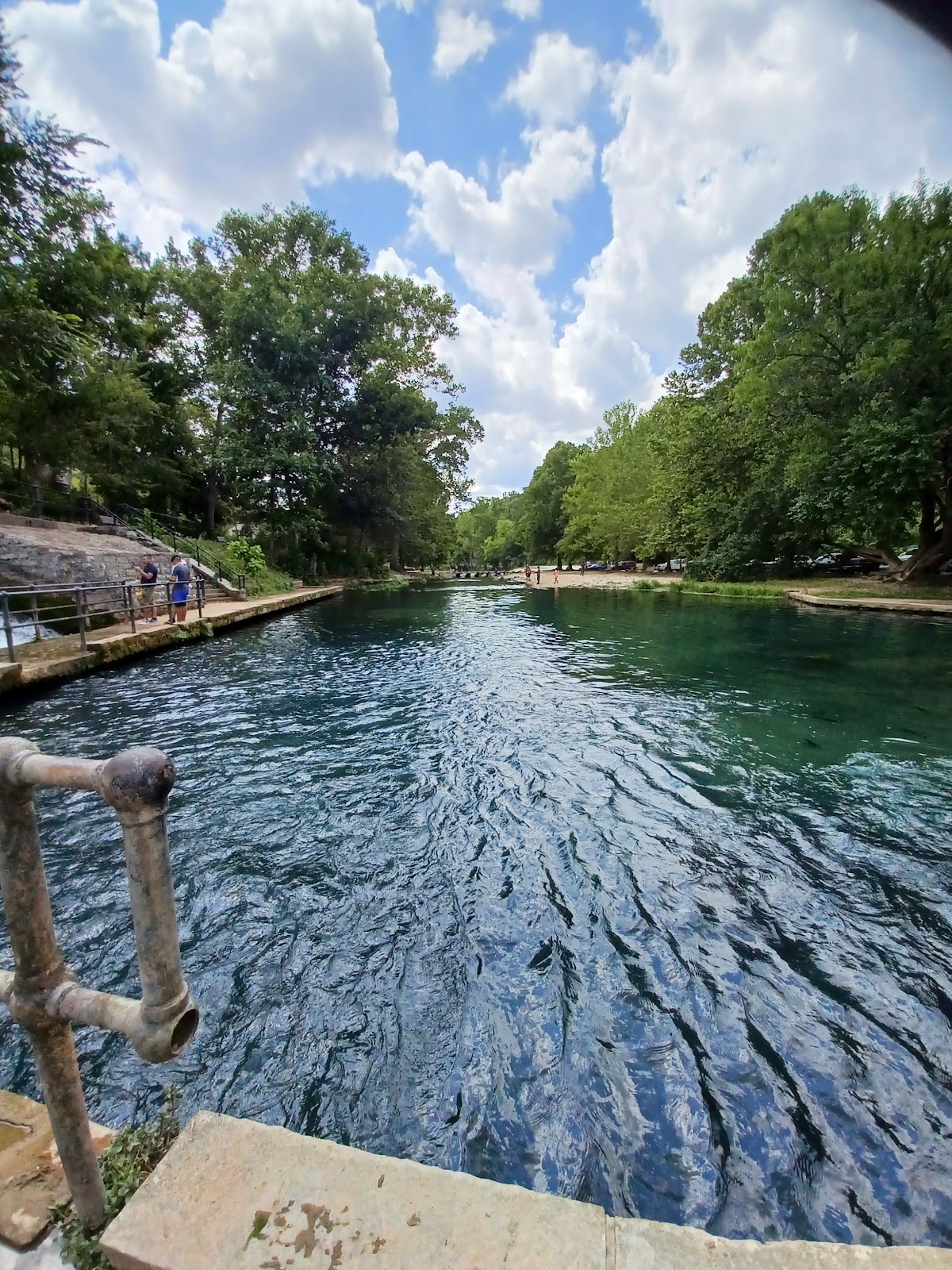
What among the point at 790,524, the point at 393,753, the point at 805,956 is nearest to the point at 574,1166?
the point at 805,956

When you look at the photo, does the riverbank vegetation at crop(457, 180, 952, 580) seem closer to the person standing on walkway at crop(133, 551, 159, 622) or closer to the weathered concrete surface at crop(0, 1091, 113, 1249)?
the person standing on walkway at crop(133, 551, 159, 622)

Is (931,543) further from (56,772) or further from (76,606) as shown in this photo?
(56,772)

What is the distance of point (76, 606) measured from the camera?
1142 centimetres

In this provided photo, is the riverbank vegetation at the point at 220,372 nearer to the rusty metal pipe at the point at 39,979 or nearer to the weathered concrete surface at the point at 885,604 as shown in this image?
the rusty metal pipe at the point at 39,979

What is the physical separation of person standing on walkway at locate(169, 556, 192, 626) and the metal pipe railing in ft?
42.7

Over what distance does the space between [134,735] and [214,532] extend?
2692 cm

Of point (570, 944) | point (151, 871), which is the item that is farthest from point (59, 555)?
point (151, 871)

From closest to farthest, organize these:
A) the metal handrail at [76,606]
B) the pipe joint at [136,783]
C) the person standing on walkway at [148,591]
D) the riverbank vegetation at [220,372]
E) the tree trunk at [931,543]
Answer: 1. the pipe joint at [136,783]
2. the metal handrail at [76,606]
3. the person standing on walkway at [148,591]
4. the riverbank vegetation at [220,372]
5. the tree trunk at [931,543]

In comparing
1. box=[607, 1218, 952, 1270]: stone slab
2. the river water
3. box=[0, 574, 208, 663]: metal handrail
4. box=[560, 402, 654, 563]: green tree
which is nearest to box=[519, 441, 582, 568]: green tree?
box=[560, 402, 654, 563]: green tree

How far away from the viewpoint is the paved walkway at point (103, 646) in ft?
26.5

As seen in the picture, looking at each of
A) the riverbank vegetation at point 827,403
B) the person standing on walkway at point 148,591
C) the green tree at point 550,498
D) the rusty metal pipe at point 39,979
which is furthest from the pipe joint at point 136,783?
the green tree at point 550,498

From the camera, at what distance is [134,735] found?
6.39 meters

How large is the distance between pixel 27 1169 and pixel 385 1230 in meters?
0.97

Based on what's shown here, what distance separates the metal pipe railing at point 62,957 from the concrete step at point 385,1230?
0.68 feet
